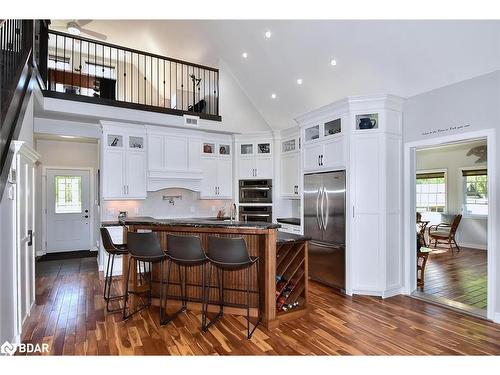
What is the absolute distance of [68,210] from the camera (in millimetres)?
7109

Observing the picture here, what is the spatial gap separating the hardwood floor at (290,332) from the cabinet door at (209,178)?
3.15 m

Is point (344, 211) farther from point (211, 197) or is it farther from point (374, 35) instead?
point (211, 197)

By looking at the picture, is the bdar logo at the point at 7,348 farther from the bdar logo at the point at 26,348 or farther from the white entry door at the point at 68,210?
the white entry door at the point at 68,210

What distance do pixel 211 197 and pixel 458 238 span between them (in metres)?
6.88

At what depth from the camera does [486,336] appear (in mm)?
2953

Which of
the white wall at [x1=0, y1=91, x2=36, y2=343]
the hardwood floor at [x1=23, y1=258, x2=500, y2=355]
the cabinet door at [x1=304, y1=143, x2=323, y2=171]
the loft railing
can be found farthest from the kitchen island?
the loft railing

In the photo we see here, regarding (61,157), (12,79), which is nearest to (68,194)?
(61,157)

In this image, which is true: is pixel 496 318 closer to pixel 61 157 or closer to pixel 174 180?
pixel 174 180

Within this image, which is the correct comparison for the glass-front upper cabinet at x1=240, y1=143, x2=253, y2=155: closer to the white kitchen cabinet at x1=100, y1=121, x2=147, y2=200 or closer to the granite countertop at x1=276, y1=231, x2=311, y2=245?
the white kitchen cabinet at x1=100, y1=121, x2=147, y2=200

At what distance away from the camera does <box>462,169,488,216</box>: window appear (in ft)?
24.5

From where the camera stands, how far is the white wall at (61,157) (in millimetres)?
6727

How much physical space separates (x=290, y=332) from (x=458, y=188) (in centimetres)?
740
